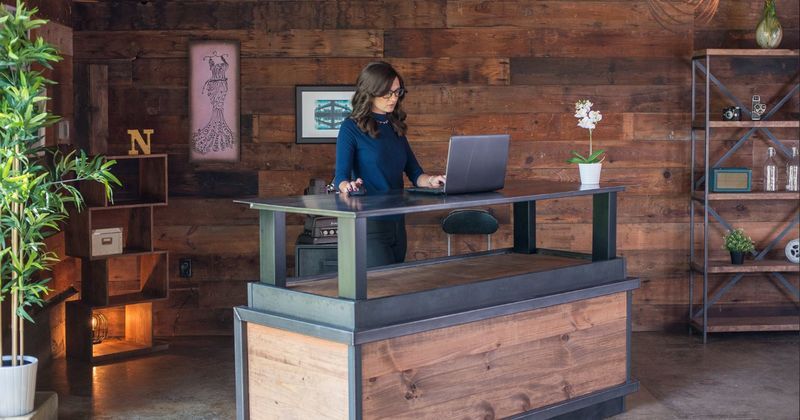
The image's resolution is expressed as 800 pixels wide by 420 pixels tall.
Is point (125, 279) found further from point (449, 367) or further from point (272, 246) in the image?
point (449, 367)

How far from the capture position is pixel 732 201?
274 inches

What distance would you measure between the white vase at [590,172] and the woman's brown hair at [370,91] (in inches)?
37.3

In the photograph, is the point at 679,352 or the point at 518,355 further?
the point at 679,352

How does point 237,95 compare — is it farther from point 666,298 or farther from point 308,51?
point 666,298

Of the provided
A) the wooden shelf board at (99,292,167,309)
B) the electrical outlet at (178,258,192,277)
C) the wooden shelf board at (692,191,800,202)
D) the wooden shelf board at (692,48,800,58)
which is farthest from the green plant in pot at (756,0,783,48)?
the wooden shelf board at (99,292,167,309)

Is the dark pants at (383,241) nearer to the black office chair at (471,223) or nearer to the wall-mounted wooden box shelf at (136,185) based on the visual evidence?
the black office chair at (471,223)

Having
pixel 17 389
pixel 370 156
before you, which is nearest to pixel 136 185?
pixel 17 389

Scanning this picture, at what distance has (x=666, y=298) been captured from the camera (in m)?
7.00

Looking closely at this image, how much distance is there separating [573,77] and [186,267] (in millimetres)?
2950

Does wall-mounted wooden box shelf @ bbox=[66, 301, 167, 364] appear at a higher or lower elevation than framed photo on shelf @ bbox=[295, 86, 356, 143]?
lower

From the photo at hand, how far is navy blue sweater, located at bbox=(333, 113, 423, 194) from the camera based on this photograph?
473 centimetres

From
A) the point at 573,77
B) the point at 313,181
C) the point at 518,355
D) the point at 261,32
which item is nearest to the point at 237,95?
the point at 261,32

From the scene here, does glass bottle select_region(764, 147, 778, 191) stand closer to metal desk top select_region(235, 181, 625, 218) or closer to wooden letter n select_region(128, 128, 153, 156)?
metal desk top select_region(235, 181, 625, 218)

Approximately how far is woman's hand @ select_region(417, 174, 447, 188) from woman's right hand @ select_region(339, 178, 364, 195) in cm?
37
